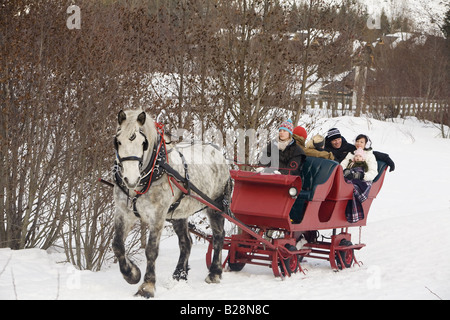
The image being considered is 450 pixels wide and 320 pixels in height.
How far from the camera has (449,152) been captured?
2364cm

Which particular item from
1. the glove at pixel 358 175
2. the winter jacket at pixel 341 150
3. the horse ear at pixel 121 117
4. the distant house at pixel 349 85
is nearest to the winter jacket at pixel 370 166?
the glove at pixel 358 175

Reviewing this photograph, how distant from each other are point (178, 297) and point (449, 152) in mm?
20031

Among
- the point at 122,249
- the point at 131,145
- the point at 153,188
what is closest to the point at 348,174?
the point at 153,188

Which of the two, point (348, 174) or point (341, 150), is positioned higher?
point (341, 150)

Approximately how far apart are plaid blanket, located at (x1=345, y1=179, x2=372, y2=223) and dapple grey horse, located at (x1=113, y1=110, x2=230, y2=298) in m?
1.79

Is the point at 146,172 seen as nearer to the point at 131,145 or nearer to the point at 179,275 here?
the point at 131,145

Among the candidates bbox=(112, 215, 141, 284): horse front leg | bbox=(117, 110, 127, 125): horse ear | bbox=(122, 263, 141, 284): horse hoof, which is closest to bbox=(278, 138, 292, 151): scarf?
bbox=(112, 215, 141, 284): horse front leg

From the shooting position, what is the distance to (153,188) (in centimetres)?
561

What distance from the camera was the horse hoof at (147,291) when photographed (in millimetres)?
5578

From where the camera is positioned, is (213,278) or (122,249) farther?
(213,278)

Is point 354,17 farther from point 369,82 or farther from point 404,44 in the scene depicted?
point 404,44

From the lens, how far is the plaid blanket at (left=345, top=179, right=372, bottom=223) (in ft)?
25.0

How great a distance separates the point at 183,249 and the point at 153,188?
1196 mm

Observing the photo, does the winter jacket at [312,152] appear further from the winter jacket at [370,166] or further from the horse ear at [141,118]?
the horse ear at [141,118]
